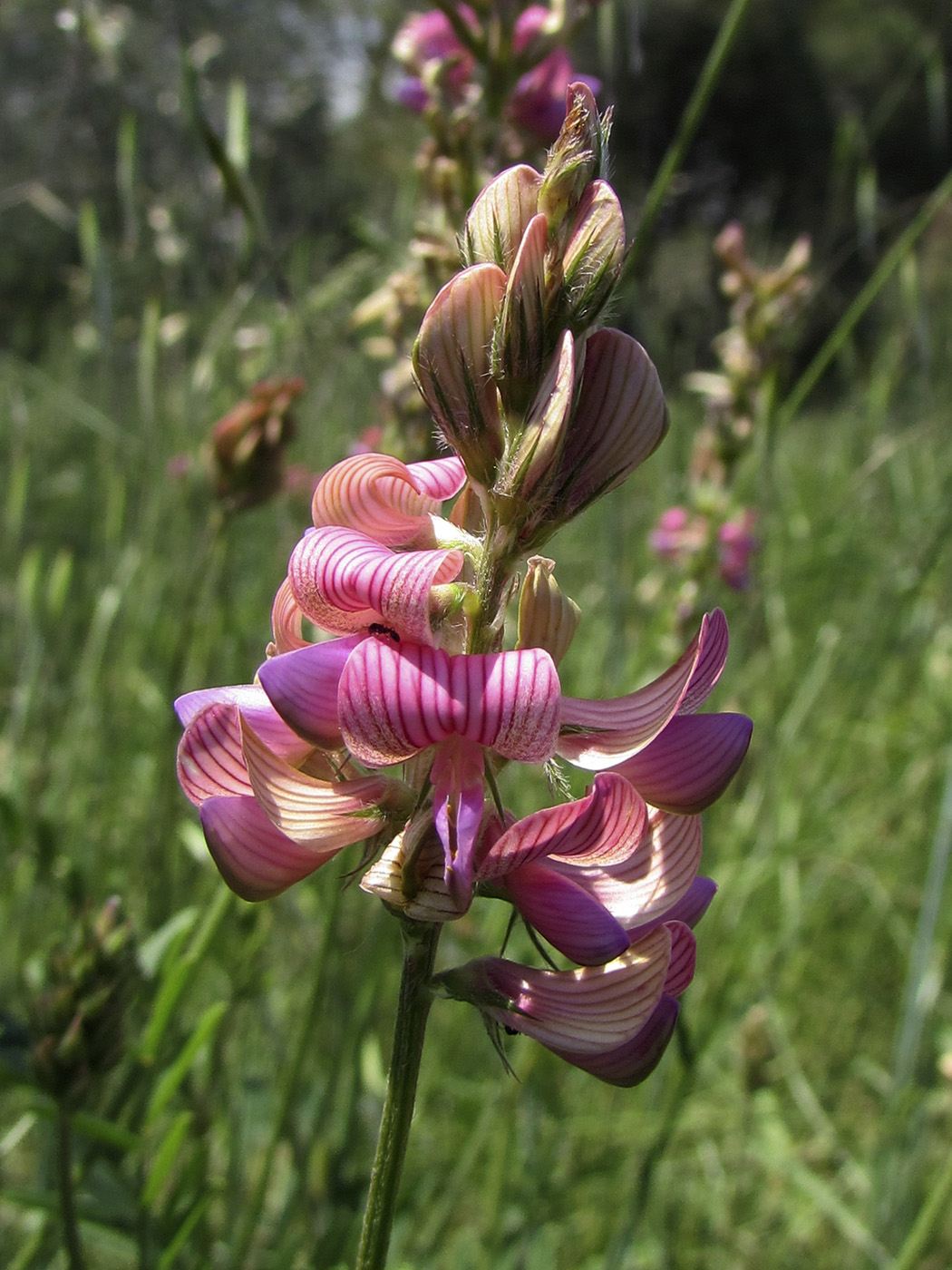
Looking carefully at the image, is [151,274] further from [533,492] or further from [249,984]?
[533,492]

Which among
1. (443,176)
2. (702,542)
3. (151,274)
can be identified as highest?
(151,274)

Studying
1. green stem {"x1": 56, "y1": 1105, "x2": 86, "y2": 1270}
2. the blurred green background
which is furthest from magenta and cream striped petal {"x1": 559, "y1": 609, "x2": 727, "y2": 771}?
green stem {"x1": 56, "y1": 1105, "x2": 86, "y2": 1270}

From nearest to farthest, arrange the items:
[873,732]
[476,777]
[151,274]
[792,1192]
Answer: [476,777]
[792,1192]
[873,732]
[151,274]

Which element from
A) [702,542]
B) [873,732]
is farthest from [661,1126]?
[873,732]

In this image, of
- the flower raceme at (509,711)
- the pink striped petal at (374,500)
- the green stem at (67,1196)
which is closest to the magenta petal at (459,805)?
the flower raceme at (509,711)

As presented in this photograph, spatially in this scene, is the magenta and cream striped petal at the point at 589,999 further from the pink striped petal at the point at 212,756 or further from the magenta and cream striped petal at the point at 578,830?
the pink striped petal at the point at 212,756

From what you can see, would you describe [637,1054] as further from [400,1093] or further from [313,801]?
[313,801]
